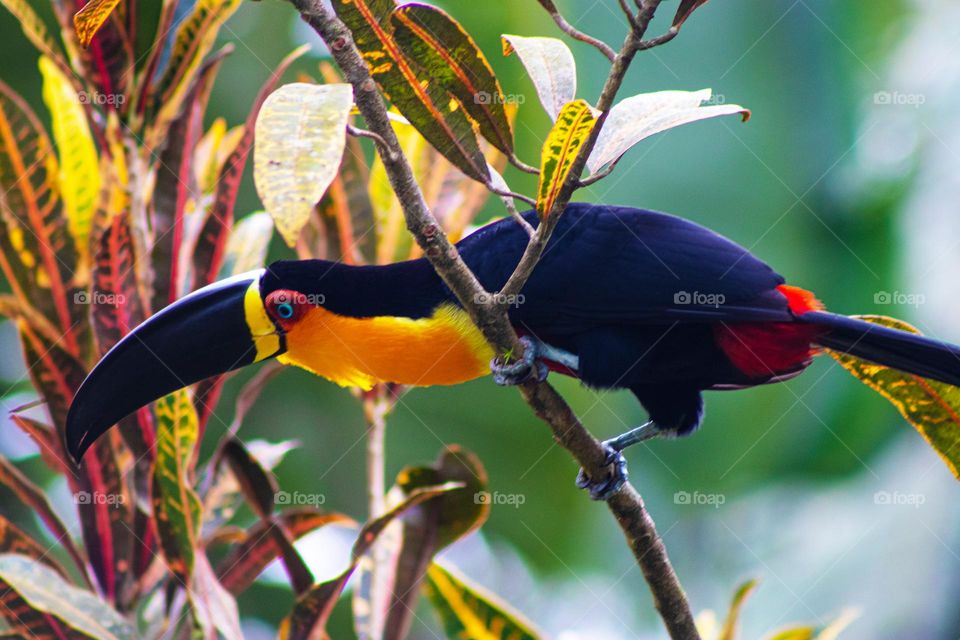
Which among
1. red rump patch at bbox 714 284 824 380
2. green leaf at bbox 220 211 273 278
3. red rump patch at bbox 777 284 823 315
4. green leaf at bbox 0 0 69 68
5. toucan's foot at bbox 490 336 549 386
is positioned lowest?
toucan's foot at bbox 490 336 549 386

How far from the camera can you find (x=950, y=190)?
10.5ft

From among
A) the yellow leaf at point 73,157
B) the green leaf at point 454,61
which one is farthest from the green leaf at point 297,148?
the yellow leaf at point 73,157

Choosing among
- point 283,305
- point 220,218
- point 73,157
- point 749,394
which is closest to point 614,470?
point 283,305

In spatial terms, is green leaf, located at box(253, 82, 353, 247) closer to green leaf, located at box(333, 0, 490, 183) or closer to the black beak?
green leaf, located at box(333, 0, 490, 183)

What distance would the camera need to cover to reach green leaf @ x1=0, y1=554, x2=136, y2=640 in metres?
1.50

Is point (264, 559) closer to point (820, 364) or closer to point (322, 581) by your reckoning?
point (322, 581)

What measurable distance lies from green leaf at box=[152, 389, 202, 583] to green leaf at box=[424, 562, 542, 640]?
45 centimetres

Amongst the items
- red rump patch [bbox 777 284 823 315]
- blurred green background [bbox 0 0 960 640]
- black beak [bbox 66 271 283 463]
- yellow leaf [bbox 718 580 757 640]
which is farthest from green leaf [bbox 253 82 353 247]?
blurred green background [bbox 0 0 960 640]

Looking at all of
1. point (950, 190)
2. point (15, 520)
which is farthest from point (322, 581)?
point (950, 190)

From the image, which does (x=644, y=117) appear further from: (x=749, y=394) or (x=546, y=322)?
(x=749, y=394)

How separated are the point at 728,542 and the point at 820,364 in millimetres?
704

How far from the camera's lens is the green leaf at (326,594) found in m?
1.55

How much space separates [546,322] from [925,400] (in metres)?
0.64

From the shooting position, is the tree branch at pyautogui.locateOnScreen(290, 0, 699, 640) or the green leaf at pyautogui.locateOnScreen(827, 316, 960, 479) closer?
the tree branch at pyautogui.locateOnScreen(290, 0, 699, 640)
